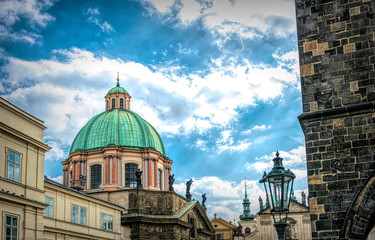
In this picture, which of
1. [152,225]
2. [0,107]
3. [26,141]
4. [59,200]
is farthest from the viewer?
[152,225]

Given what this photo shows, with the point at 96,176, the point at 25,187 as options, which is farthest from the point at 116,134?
the point at 25,187

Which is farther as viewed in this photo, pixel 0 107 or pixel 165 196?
pixel 165 196

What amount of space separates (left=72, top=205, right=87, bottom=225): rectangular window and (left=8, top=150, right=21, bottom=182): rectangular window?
1023 cm

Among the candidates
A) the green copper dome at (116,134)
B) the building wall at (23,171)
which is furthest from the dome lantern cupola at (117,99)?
the building wall at (23,171)

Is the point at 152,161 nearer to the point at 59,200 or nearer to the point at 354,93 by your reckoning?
the point at 59,200

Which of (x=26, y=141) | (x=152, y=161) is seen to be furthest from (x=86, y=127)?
(x=26, y=141)

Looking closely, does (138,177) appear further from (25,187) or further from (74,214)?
(25,187)

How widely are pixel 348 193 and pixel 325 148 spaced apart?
154cm

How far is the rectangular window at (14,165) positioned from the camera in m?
27.0

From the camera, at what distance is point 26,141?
2866cm

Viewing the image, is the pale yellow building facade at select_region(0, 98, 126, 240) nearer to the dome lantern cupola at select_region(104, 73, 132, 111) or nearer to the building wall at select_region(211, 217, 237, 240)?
the dome lantern cupola at select_region(104, 73, 132, 111)

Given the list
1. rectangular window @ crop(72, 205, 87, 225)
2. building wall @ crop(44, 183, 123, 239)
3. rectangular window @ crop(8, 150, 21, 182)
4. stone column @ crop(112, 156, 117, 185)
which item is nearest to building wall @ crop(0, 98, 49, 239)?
rectangular window @ crop(8, 150, 21, 182)

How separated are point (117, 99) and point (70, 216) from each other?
27.9 metres

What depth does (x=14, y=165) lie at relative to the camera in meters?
27.4
